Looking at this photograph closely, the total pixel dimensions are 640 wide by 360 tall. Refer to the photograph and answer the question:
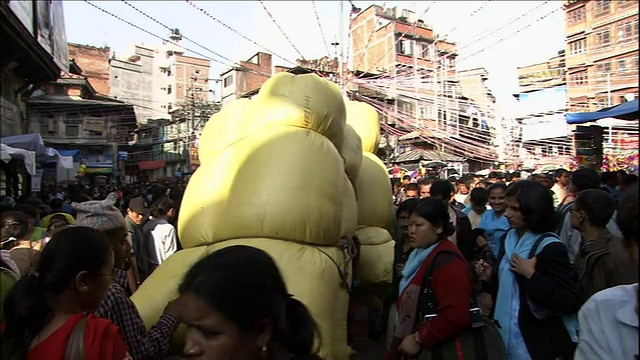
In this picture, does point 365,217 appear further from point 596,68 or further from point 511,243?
point 596,68

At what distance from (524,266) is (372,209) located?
8.29 ft

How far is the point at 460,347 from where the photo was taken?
7.22 feet

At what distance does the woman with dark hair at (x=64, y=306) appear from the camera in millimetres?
1570

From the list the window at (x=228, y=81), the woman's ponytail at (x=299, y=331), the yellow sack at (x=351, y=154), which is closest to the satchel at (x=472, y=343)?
the woman's ponytail at (x=299, y=331)

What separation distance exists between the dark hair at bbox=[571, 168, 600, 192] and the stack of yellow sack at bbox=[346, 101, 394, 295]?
1.80 meters

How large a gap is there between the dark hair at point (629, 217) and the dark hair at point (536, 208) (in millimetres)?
1227

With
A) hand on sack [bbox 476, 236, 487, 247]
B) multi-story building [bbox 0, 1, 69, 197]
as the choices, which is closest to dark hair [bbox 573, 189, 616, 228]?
hand on sack [bbox 476, 236, 487, 247]

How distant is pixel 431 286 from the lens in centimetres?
229

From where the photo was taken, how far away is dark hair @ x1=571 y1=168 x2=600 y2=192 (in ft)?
14.5

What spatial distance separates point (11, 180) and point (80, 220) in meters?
11.2

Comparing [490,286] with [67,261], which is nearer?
[67,261]

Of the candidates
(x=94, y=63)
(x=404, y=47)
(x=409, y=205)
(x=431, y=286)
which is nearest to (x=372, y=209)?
(x=409, y=205)

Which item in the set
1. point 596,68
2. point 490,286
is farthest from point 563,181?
point 596,68

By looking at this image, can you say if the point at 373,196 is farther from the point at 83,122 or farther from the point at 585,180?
the point at 83,122
